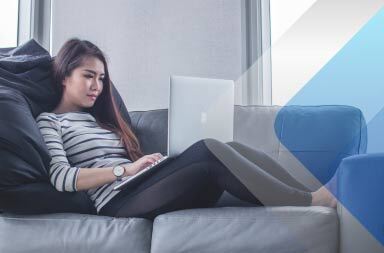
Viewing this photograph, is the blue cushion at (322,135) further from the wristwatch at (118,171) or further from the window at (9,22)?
the window at (9,22)

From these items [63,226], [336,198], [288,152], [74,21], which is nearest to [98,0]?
[74,21]

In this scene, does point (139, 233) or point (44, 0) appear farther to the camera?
point (44, 0)

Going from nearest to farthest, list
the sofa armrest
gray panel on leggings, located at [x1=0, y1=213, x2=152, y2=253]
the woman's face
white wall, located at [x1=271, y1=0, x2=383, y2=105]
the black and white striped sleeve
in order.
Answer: the sofa armrest, gray panel on leggings, located at [x1=0, y1=213, x2=152, y2=253], the black and white striped sleeve, the woman's face, white wall, located at [x1=271, y1=0, x2=383, y2=105]

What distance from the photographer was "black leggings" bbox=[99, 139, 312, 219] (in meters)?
1.43

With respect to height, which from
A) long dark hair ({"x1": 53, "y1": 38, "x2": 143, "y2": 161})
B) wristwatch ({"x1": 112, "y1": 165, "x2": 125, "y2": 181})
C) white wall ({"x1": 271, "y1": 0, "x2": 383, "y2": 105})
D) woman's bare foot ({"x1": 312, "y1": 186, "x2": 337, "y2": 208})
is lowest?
woman's bare foot ({"x1": 312, "y1": 186, "x2": 337, "y2": 208})

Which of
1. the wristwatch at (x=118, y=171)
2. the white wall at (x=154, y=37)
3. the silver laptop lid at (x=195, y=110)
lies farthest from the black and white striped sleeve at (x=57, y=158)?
the white wall at (x=154, y=37)

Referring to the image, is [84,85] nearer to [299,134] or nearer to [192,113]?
[192,113]

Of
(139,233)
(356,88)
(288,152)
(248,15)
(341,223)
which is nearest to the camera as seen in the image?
(341,223)

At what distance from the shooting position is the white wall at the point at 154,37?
2.66 meters

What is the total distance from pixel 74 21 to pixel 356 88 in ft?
5.28

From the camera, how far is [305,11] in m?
2.62

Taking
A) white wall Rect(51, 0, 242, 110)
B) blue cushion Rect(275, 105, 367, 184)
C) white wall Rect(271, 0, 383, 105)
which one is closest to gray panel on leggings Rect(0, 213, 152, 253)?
blue cushion Rect(275, 105, 367, 184)

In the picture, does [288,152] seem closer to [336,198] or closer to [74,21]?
[336,198]
